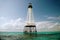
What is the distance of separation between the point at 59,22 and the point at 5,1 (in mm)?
1418

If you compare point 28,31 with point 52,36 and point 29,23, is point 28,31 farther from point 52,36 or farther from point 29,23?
point 52,36

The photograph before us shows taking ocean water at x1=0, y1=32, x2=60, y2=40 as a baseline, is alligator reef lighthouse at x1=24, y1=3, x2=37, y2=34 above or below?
above

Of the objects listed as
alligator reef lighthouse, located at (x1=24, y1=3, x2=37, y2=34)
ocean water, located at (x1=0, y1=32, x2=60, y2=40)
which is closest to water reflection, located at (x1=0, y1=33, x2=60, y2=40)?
ocean water, located at (x1=0, y1=32, x2=60, y2=40)

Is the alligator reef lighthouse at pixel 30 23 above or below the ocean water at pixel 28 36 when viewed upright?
above

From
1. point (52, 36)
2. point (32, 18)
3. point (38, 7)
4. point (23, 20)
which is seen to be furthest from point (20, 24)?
point (52, 36)

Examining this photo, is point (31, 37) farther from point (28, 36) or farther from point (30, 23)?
point (30, 23)

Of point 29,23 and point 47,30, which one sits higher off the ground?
point 29,23

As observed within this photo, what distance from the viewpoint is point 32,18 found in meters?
2.86

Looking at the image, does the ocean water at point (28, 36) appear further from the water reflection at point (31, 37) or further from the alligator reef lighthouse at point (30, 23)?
the alligator reef lighthouse at point (30, 23)

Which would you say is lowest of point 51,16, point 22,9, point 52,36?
point 52,36

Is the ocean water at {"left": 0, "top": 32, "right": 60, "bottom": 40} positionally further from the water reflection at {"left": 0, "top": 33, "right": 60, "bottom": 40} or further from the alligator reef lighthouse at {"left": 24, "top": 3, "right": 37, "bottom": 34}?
the alligator reef lighthouse at {"left": 24, "top": 3, "right": 37, "bottom": 34}

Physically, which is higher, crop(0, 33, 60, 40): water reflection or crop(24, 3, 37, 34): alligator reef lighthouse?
crop(24, 3, 37, 34): alligator reef lighthouse

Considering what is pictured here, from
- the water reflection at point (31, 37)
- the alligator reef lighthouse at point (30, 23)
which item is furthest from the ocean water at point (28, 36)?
the alligator reef lighthouse at point (30, 23)

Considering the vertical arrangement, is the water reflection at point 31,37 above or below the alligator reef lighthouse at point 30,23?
below
